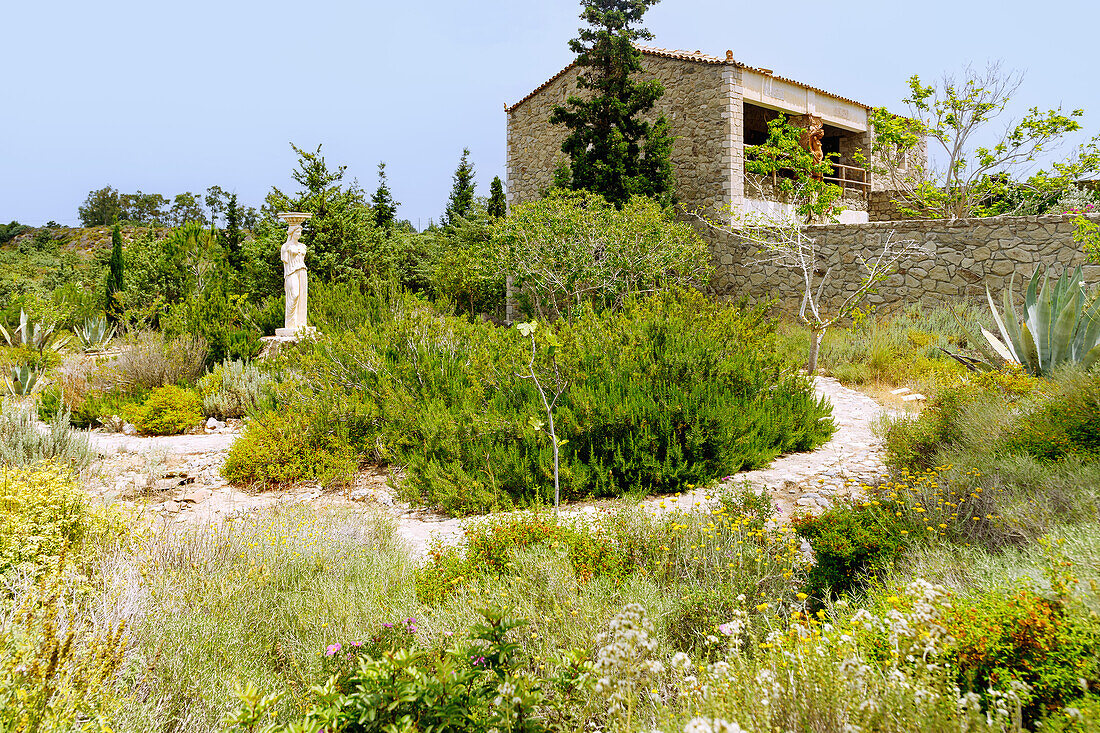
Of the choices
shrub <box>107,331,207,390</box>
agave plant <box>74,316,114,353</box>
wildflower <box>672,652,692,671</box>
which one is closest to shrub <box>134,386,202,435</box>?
shrub <box>107,331,207,390</box>

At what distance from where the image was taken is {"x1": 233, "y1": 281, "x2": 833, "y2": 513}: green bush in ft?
16.0

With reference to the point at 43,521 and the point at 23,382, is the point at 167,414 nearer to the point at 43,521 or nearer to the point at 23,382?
the point at 23,382

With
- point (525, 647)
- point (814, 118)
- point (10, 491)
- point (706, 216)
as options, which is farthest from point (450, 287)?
point (525, 647)

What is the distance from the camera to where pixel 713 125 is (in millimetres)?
14359

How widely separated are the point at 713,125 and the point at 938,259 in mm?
5495

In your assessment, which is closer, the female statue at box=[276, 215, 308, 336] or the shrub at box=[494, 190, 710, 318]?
the female statue at box=[276, 215, 308, 336]

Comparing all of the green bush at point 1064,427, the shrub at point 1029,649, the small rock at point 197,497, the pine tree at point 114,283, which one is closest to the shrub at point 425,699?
the shrub at point 1029,649

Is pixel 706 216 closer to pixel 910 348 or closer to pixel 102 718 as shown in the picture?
pixel 910 348

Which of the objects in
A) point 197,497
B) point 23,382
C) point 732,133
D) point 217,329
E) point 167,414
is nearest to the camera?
point 197,497

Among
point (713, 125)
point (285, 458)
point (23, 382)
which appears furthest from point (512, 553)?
point (713, 125)

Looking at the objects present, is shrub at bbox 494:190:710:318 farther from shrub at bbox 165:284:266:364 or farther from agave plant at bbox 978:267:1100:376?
agave plant at bbox 978:267:1100:376

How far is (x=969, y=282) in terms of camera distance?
448 inches

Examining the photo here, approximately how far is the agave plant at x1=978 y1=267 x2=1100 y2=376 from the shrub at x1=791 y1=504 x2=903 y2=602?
4211mm

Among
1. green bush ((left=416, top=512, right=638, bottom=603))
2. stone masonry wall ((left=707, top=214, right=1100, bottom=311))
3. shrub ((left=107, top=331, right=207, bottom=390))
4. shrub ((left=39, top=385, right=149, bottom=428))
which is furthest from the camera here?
stone masonry wall ((left=707, top=214, right=1100, bottom=311))
